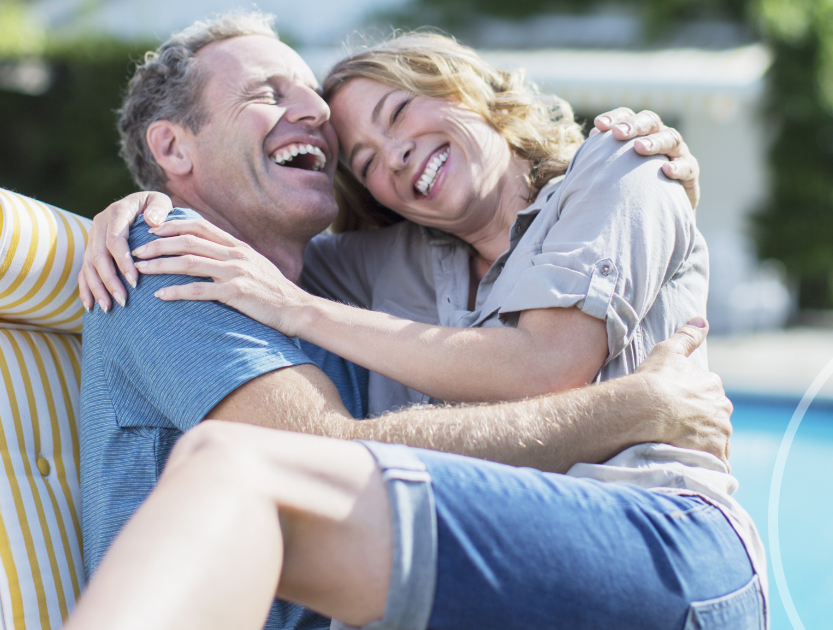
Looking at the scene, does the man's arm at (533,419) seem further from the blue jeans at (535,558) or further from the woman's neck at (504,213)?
the woman's neck at (504,213)

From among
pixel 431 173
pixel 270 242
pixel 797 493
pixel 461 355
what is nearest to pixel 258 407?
pixel 461 355

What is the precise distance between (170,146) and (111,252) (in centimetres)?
90

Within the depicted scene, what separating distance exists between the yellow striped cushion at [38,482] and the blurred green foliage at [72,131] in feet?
32.9

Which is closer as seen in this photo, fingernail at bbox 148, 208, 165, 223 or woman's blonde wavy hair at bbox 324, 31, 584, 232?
fingernail at bbox 148, 208, 165, 223

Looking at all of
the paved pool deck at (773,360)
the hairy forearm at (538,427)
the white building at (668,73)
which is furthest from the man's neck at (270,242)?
the white building at (668,73)

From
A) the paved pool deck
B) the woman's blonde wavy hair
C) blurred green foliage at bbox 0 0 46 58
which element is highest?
the woman's blonde wavy hair

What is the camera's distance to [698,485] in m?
1.67

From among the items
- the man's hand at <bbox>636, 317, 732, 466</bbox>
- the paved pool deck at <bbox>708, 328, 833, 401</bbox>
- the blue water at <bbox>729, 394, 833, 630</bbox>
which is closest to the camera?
the man's hand at <bbox>636, 317, 732, 466</bbox>

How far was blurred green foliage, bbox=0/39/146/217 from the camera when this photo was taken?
38.3 ft

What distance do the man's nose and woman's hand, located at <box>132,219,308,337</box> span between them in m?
0.83

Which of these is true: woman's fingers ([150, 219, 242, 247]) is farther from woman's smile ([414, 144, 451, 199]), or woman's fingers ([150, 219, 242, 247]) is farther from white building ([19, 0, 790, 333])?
white building ([19, 0, 790, 333])

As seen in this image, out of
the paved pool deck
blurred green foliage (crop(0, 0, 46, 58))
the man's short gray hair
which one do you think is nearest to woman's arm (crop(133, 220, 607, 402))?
the man's short gray hair

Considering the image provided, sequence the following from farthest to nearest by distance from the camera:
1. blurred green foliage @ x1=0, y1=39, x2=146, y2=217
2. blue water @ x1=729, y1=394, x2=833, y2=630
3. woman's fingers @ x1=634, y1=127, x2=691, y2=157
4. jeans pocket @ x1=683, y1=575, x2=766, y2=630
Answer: blurred green foliage @ x1=0, y1=39, x2=146, y2=217
blue water @ x1=729, y1=394, x2=833, y2=630
woman's fingers @ x1=634, y1=127, x2=691, y2=157
jeans pocket @ x1=683, y1=575, x2=766, y2=630

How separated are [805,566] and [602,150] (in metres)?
3.28
